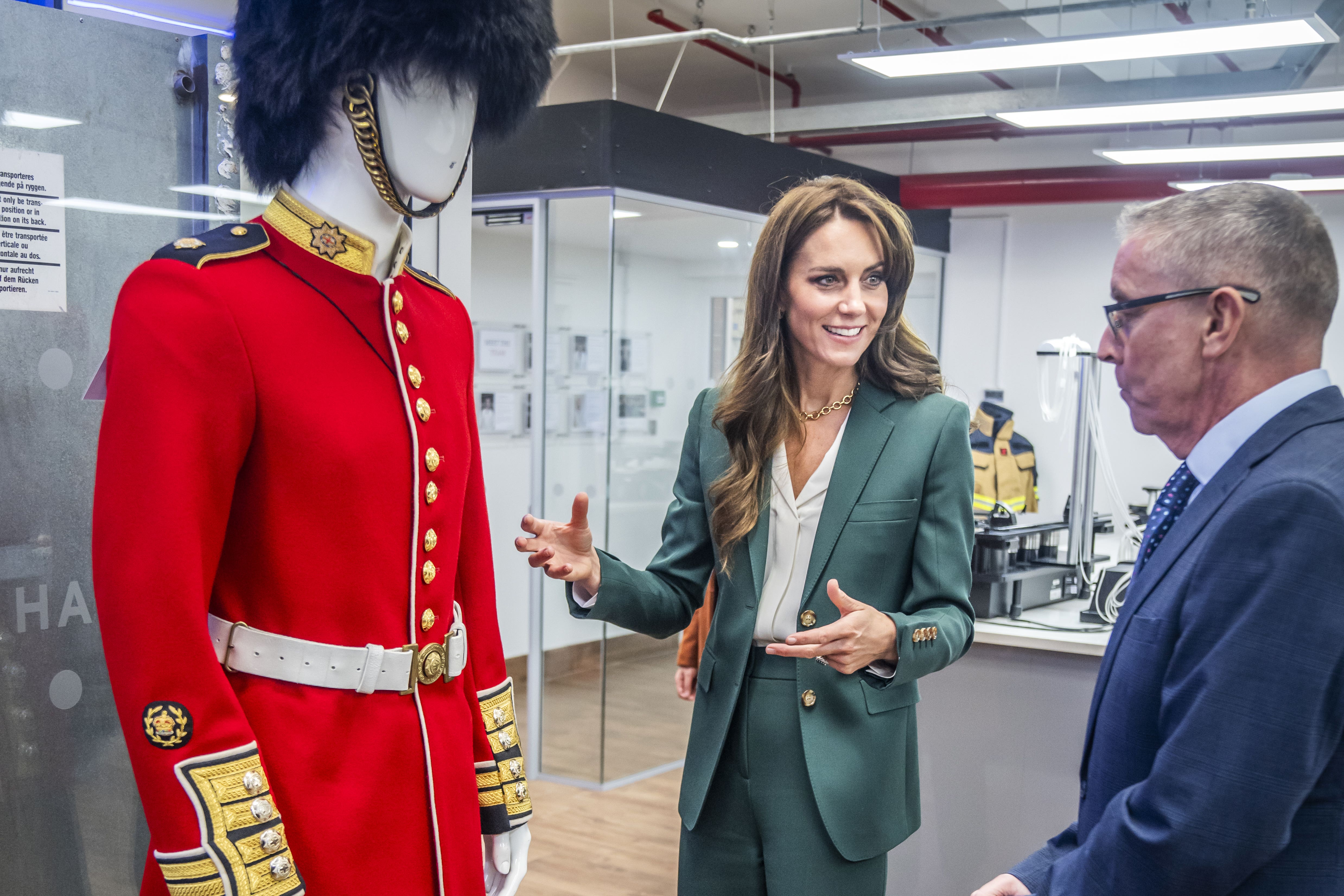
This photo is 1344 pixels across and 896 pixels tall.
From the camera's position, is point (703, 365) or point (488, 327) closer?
point (703, 365)

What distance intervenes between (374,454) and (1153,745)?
876mm

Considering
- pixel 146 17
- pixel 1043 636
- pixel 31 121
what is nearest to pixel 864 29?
pixel 1043 636

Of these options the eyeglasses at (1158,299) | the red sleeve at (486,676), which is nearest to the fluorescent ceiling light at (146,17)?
the red sleeve at (486,676)

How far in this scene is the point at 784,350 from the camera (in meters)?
1.86

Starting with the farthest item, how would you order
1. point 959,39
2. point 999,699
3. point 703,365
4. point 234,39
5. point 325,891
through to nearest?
point 959,39 < point 703,365 < point 999,699 < point 234,39 < point 325,891

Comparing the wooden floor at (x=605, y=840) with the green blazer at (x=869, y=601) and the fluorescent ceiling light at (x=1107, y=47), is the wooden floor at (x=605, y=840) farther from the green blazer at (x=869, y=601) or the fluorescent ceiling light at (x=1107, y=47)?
the fluorescent ceiling light at (x=1107, y=47)

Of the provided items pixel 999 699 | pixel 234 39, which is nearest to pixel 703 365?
pixel 999 699

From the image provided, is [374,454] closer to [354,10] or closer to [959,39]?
[354,10]

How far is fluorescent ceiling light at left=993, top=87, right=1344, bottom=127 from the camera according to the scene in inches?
164

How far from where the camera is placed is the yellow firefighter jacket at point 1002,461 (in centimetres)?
759

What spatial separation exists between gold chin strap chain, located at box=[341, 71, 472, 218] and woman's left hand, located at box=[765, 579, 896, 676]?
0.71 meters

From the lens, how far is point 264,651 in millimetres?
1141

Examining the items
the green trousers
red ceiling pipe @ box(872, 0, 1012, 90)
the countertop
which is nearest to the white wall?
red ceiling pipe @ box(872, 0, 1012, 90)

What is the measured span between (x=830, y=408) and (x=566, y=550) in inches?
18.9
